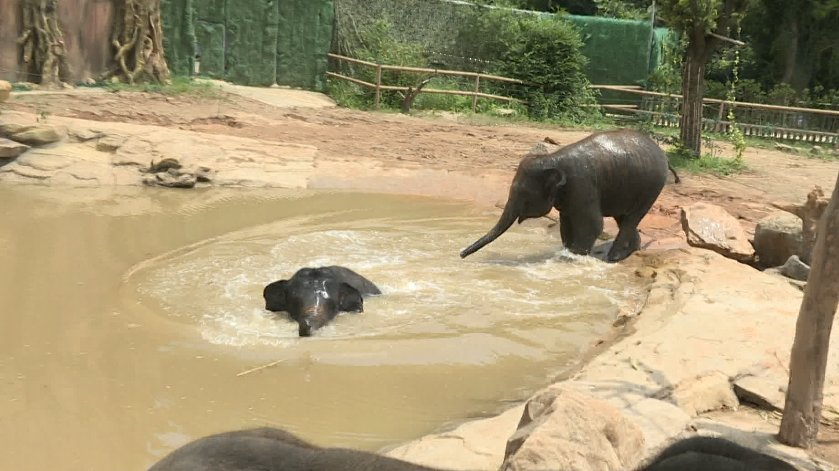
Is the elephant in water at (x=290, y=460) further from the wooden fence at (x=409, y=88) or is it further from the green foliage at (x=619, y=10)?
the green foliage at (x=619, y=10)

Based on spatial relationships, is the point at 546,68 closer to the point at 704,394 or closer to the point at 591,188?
the point at 591,188

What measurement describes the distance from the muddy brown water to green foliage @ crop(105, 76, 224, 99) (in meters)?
7.37

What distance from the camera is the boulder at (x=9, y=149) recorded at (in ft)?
34.9

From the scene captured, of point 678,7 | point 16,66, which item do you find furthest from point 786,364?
point 16,66

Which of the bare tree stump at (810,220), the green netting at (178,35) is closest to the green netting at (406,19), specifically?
the green netting at (178,35)

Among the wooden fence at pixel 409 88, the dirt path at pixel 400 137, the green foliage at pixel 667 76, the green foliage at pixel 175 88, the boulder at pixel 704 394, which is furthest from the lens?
the green foliage at pixel 667 76

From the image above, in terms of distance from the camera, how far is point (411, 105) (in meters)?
20.6

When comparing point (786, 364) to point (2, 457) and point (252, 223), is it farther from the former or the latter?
point (252, 223)

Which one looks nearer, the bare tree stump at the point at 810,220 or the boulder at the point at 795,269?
the boulder at the point at 795,269

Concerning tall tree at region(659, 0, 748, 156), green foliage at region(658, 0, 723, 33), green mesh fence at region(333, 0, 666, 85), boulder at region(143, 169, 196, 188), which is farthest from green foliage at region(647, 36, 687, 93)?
boulder at region(143, 169, 196, 188)

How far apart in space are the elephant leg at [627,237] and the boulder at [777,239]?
1.23 meters

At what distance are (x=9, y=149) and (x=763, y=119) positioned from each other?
1807cm

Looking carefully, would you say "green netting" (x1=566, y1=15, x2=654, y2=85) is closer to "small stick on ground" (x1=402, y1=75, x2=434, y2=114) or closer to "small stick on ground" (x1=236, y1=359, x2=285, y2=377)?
"small stick on ground" (x1=402, y1=75, x2=434, y2=114)

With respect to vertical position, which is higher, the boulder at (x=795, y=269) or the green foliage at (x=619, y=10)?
the green foliage at (x=619, y=10)
